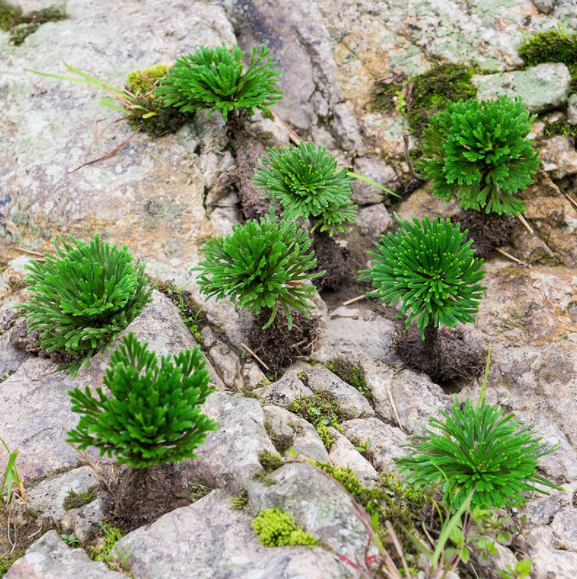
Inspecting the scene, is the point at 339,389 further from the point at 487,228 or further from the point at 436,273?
the point at 487,228

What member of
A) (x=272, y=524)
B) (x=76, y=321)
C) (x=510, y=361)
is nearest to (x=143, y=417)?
(x=272, y=524)

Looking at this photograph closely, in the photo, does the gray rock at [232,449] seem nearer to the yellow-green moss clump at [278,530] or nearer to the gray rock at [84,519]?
the yellow-green moss clump at [278,530]

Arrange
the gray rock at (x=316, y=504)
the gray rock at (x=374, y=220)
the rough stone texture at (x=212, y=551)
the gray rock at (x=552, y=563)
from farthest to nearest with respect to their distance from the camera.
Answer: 1. the gray rock at (x=374, y=220)
2. the gray rock at (x=552, y=563)
3. the gray rock at (x=316, y=504)
4. the rough stone texture at (x=212, y=551)

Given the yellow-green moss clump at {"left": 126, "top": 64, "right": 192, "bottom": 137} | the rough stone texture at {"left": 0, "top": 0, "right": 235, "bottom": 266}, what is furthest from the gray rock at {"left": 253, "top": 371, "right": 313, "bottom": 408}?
the yellow-green moss clump at {"left": 126, "top": 64, "right": 192, "bottom": 137}

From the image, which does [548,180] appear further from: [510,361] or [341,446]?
[341,446]

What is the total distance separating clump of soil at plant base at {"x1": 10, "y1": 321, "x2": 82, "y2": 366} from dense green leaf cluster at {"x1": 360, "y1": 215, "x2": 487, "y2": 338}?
7.68 ft

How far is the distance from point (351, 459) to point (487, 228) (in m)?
2.73

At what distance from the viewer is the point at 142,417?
2170mm

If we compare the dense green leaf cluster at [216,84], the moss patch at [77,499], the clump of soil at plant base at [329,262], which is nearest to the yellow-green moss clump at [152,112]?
the dense green leaf cluster at [216,84]

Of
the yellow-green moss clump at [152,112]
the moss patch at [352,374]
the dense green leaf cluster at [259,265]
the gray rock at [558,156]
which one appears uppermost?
the yellow-green moss clump at [152,112]

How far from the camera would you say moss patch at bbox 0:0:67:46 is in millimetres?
5688

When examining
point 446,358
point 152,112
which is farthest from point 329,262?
point 152,112

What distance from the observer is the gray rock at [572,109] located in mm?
4637

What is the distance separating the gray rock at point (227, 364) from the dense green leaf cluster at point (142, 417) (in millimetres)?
1232
